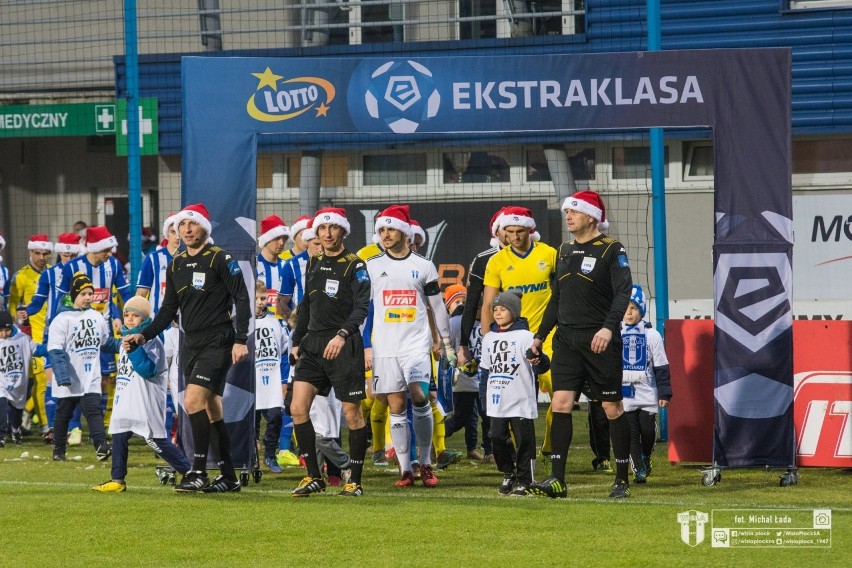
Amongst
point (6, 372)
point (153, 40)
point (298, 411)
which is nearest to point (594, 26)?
point (153, 40)

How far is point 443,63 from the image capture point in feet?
35.4

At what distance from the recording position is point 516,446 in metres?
10.0

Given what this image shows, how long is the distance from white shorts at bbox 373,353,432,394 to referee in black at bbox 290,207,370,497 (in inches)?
22.4

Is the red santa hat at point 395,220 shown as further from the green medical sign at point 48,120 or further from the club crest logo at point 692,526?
the green medical sign at point 48,120

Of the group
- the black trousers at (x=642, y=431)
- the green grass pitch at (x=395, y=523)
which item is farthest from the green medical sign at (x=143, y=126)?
the black trousers at (x=642, y=431)

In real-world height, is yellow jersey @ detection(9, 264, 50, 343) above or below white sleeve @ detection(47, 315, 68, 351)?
above

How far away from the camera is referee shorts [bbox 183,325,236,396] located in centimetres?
971

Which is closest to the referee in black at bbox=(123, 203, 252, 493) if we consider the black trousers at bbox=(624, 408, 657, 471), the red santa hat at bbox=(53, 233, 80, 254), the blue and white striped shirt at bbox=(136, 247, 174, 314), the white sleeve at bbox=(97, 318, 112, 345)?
the blue and white striped shirt at bbox=(136, 247, 174, 314)

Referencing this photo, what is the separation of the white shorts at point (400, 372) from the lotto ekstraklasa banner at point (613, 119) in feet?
4.53

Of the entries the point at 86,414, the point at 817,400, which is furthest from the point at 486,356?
the point at 86,414

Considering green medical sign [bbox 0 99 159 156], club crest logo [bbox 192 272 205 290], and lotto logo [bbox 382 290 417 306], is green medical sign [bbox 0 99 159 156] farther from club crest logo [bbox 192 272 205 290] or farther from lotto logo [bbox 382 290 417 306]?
club crest logo [bbox 192 272 205 290]

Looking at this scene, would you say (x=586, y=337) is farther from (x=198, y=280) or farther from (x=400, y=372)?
(x=198, y=280)

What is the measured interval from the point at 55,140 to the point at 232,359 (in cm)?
1498

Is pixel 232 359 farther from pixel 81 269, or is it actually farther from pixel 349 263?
pixel 81 269
